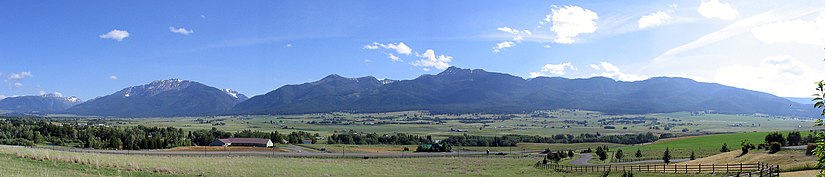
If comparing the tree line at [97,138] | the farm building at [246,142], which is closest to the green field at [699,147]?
the farm building at [246,142]

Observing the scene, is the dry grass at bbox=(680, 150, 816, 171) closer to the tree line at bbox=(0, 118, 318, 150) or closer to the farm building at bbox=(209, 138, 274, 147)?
the farm building at bbox=(209, 138, 274, 147)

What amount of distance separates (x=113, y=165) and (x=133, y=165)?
1.23 metres

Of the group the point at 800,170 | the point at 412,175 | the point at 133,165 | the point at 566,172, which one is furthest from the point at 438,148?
the point at 133,165

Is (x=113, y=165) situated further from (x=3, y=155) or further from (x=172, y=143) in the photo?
(x=172, y=143)

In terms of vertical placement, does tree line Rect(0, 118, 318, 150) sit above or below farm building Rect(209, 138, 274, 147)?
above

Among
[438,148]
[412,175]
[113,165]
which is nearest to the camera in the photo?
[113,165]

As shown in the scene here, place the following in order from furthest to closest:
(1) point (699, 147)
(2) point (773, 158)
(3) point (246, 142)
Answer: (3) point (246, 142), (1) point (699, 147), (2) point (773, 158)

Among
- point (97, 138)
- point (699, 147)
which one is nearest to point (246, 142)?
point (97, 138)

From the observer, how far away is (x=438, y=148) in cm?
9869

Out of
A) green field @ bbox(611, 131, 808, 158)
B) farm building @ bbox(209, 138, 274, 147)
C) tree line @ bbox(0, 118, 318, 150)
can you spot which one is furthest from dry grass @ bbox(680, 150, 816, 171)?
tree line @ bbox(0, 118, 318, 150)

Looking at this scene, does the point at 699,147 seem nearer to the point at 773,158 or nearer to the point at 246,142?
the point at 773,158

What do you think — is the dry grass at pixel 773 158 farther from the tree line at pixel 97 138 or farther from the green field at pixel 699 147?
the tree line at pixel 97 138

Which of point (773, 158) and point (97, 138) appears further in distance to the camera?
point (97, 138)

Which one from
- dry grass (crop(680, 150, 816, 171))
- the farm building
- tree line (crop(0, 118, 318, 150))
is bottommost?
the farm building
